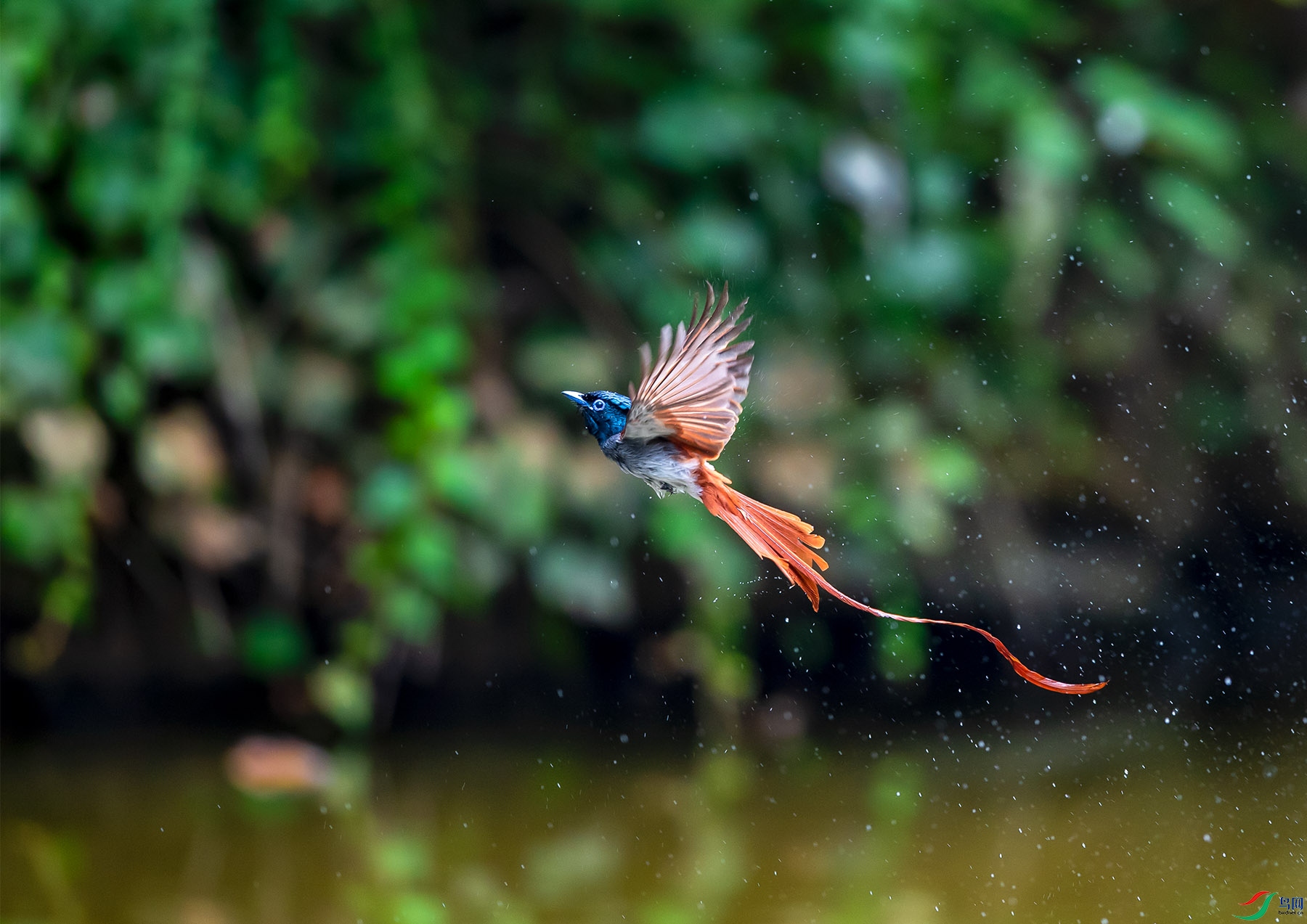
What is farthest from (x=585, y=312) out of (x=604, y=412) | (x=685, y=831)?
(x=604, y=412)

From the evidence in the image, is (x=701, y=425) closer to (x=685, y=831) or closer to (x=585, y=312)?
(x=685, y=831)

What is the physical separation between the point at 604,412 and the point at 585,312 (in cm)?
154

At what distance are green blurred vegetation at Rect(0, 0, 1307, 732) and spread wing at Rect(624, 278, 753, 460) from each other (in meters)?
1.34

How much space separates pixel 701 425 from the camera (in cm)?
140

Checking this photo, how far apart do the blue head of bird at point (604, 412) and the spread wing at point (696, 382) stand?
0.11 meters

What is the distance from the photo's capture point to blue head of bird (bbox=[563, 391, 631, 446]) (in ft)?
4.99

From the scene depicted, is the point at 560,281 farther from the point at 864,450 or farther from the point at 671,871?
the point at 671,871

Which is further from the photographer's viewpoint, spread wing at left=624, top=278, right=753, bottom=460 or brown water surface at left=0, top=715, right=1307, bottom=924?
brown water surface at left=0, top=715, right=1307, bottom=924

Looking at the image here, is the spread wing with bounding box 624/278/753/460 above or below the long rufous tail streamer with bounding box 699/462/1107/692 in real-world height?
above

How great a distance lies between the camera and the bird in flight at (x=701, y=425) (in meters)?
1.36

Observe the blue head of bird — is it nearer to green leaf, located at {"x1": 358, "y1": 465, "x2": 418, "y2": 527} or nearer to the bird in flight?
the bird in flight

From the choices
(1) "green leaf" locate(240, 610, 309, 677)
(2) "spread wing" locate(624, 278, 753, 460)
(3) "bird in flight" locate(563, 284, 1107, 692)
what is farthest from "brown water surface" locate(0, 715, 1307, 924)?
(2) "spread wing" locate(624, 278, 753, 460)

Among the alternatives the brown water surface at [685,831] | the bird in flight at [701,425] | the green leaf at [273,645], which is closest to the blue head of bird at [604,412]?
the bird in flight at [701,425]

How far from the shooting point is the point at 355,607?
308 cm
